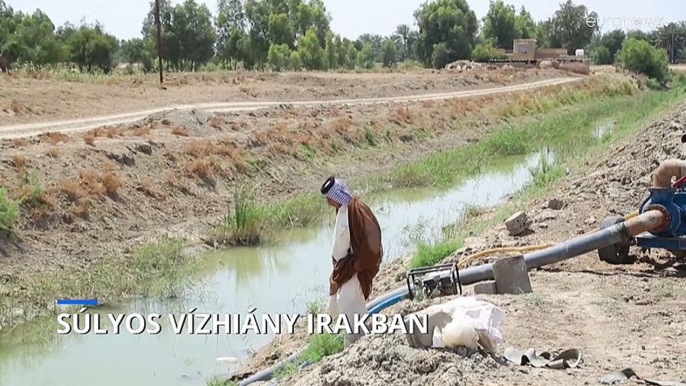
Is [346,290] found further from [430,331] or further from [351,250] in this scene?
[430,331]

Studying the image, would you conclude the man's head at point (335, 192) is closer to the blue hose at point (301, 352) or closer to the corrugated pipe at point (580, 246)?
the blue hose at point (301, 352)

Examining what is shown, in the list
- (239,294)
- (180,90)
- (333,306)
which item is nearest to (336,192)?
(333,306)

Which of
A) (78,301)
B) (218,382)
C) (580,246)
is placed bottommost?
(78,301)

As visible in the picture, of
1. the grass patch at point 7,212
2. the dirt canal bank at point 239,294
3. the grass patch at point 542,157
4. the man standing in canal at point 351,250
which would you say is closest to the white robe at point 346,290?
the man standing in canal at point 351,250

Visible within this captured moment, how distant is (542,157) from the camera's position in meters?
25.9

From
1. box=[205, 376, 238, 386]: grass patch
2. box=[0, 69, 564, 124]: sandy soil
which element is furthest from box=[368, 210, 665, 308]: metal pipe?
box=[0, 69, 564, 124]: sandy soil

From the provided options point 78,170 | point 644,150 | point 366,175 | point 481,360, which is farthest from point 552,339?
point 366,175

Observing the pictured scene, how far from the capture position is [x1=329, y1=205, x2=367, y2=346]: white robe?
8062mm

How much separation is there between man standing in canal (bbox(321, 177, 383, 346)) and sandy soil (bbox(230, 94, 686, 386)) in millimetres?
498

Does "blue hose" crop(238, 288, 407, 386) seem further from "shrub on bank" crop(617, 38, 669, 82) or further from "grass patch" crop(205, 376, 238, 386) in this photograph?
"shrub on bank" crop(617, 38, 669, 82)

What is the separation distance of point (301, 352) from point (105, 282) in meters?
5.47

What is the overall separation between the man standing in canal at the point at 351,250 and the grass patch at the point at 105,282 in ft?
18.5

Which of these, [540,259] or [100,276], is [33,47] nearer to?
[100,276]

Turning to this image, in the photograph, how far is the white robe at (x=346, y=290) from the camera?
26.5ft
